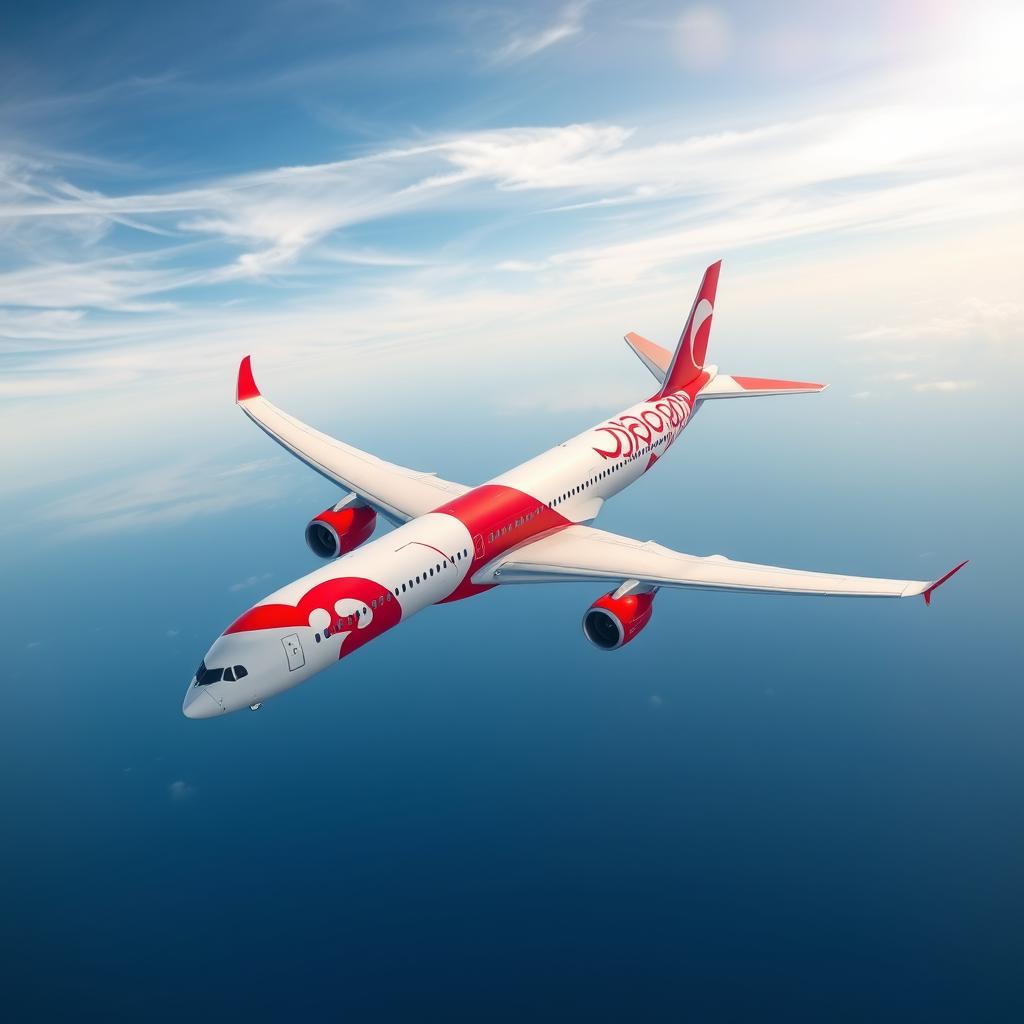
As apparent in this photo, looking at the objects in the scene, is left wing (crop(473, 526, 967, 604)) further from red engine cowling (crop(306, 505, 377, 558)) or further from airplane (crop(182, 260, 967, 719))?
red engine cowling (crop(306, 505, 377, 558))

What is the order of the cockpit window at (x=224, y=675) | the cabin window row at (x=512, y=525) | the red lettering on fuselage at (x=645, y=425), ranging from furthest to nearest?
the red lettering on fuselage at (x=645, y=425) < the cabin window row at (x=512, y=525) < the cockpit window at (x=224, y=675)

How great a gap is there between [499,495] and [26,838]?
2468 inches

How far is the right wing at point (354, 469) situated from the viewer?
40.2m

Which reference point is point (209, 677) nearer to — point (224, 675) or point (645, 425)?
point (224, 675)

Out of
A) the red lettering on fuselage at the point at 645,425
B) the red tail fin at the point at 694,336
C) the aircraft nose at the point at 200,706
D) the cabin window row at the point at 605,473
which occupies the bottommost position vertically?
the aircraft nose at the point at 200,706

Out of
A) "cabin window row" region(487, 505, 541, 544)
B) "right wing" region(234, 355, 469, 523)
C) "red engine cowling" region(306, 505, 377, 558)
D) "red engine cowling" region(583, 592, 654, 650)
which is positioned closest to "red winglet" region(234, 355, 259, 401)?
"right wing" region(234, 355, 469, 523)

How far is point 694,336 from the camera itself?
50.7 metres

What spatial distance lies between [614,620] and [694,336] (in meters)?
30.0

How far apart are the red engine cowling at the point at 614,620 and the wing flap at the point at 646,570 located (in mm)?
1380

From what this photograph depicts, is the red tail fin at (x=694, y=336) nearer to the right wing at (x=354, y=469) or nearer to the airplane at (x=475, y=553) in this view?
the airplane at (x=475, y=553)

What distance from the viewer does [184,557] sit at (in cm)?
16900

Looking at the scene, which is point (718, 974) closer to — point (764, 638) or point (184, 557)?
point (764, 638)

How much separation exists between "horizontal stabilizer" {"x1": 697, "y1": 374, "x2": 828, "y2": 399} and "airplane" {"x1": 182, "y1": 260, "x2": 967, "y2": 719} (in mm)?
149

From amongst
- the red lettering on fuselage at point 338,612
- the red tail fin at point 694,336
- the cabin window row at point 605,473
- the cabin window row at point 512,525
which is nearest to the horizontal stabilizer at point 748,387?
the red tail fin at point 694,336
